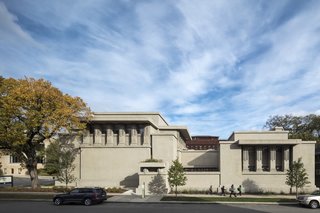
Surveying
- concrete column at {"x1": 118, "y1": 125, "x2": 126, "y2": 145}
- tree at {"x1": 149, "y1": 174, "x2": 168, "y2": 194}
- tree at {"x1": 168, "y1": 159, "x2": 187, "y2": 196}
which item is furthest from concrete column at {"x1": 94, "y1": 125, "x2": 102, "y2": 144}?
tree at {"x1": 168, "y1": 159, "x2": 187, "y2": 196}

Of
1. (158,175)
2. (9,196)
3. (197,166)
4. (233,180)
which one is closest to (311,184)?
(233,180)

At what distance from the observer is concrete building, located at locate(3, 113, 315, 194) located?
4425 cm

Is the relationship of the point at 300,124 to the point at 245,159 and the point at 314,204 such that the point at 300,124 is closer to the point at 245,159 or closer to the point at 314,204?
the point at 245,159

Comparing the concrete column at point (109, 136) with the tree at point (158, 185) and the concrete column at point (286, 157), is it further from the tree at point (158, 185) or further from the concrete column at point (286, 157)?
the concrete column at point (286, 157)

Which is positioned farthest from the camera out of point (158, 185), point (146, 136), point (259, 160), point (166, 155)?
point (146, 136)

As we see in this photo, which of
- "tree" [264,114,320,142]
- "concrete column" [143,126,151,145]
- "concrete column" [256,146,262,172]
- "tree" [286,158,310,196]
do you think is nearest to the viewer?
"tree" [286,158,310,196]

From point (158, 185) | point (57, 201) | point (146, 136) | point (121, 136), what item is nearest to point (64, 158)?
point (121, 136)

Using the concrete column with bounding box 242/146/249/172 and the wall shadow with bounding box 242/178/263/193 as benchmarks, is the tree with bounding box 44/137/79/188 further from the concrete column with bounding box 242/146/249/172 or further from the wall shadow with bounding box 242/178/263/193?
the concrete column with bounding box 242/146/249/172

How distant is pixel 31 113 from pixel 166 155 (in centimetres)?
1823

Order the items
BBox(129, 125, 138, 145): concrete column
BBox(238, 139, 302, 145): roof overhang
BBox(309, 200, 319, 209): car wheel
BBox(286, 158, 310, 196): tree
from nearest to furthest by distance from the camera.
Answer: BBox(309, 200, 319, 209): car wheel
BBox(286, 158, 310, 196): tree
BBox(238, 139, 302, 145): roof overhang
BBox(129, 125, 138, 145): concrete column

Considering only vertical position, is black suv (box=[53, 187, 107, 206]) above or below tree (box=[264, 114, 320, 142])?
below

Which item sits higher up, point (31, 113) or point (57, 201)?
point (31, 113)

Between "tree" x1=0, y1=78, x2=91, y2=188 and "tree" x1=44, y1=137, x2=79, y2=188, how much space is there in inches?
122

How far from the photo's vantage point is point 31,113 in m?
38.8
